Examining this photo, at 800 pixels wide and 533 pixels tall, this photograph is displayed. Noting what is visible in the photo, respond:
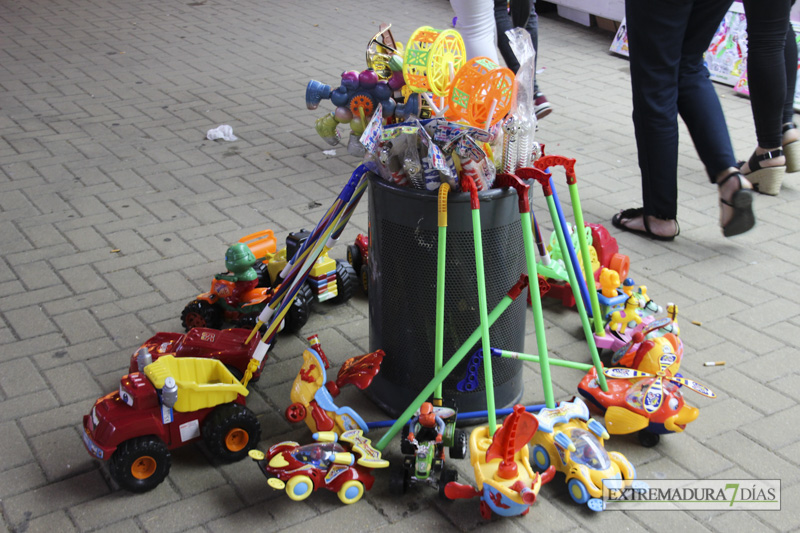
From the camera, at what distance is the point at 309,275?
359cm

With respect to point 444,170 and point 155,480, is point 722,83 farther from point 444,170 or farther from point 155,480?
point 155,480

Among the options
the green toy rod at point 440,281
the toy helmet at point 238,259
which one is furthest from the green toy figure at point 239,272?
the green toy rod at point 440,281

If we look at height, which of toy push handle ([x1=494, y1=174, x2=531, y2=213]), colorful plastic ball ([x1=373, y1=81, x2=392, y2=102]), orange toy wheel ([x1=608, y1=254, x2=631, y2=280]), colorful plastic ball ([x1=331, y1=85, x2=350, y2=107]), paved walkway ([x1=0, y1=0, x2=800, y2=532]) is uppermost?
colorful plastic ball ([x1=373, y1=81, x2=392, y2=102])

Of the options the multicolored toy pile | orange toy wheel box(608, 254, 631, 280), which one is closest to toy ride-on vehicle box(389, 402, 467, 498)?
the multicolored toy pile

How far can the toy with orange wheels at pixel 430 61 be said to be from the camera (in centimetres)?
259

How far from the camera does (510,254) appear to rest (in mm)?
2803

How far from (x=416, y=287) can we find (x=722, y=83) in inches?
210

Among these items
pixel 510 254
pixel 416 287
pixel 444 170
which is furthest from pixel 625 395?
pixel 444 170

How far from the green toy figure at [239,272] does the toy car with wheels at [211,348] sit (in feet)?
1.19

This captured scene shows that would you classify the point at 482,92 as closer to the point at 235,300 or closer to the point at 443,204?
the point at 443,204

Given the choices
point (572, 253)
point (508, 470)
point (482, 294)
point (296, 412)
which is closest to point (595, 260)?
point (572, 253)

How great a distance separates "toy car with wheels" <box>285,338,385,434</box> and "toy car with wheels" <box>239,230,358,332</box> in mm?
690

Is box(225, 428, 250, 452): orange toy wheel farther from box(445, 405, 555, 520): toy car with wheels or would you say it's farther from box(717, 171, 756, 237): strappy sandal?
box(717, 171, 756, 237): strappy sandal

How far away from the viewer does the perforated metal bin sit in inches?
105
